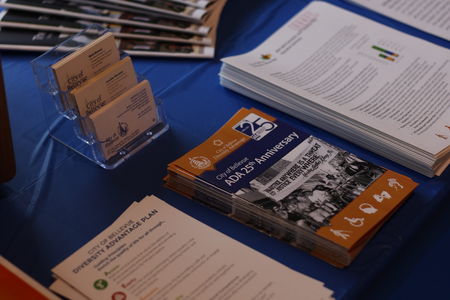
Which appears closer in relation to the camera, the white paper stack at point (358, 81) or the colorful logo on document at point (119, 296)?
the colorful logo on document at point (119, 296)

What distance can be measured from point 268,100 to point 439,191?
1.11 ft

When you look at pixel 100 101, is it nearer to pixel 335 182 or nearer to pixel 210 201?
pixel 210 201

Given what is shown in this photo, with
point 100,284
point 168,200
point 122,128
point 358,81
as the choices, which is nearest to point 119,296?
point 100,284

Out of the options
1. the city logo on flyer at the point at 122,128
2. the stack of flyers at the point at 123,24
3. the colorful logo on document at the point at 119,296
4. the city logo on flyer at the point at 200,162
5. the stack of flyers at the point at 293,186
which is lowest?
the colorful logo on document at the point at 119,296

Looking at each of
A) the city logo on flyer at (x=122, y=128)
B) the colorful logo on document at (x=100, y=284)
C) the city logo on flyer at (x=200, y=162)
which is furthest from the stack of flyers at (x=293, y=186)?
the colorful logo on document at (x=100, y=284)

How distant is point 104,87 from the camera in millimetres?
1089

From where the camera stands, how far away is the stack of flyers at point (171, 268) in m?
0.93

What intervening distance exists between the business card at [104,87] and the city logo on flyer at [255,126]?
19cm

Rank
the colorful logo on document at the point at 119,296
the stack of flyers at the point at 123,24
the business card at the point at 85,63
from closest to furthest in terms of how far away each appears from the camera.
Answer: the colorful logo on document at the point at 119,296 → the business card at the point at 85,63 → the stack of flyers at the point at 123,24

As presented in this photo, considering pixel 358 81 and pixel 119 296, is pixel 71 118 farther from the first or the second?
pixel 358 81

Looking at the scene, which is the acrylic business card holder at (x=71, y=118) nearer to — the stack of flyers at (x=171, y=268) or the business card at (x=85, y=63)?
the business card at (x=85, y=63)

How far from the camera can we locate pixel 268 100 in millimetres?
1247

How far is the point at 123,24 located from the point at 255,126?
40 cm

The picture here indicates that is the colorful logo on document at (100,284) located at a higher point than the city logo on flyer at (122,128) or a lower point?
lower
